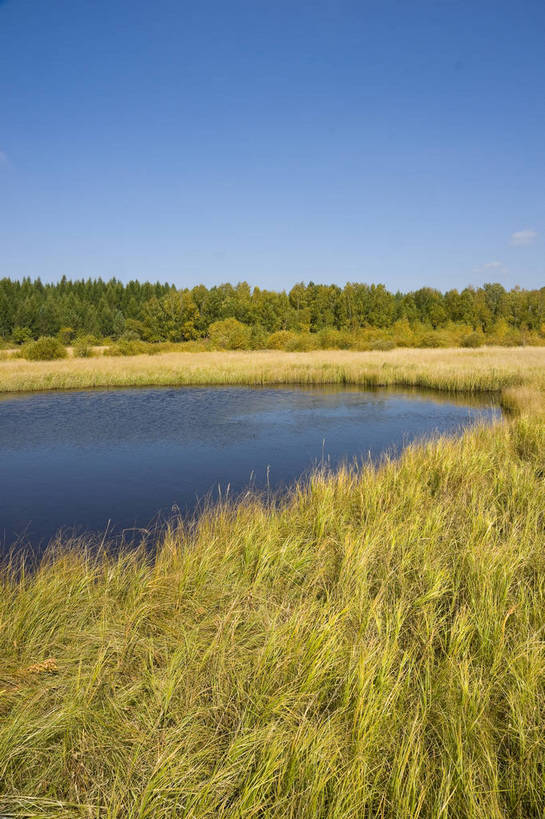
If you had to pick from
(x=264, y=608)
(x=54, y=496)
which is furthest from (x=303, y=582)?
(x=54, y=496)

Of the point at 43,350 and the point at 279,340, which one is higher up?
the point at 279,340

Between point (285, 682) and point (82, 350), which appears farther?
point (82, 350)

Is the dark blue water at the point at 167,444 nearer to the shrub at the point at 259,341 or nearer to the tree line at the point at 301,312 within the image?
the shrub at the point at 259,341

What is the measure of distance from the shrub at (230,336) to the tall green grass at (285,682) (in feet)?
140

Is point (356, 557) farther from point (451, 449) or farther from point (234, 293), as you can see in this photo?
point (234, 293)

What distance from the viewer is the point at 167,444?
1204cm

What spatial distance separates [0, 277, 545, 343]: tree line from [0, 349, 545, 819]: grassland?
51.5 m

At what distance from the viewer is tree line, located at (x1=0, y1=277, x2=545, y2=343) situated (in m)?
57.9

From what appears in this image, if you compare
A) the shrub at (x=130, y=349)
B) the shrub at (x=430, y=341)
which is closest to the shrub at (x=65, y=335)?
the shrub at (x=130, y=349)

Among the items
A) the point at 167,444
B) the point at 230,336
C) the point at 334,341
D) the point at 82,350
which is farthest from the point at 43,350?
the point at 167,444

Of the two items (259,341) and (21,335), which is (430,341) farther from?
(21,335)

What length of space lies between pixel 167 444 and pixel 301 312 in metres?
49.1

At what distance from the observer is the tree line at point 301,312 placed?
57.9 meters

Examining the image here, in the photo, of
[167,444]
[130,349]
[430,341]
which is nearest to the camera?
[167,444]
